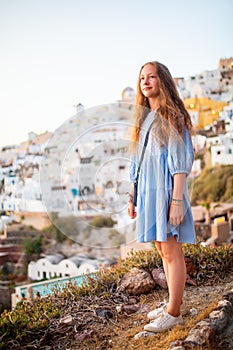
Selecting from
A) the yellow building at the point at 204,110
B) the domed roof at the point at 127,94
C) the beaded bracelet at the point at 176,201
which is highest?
the yellow building at the point at 204,110

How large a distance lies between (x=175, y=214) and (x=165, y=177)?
0.11 m

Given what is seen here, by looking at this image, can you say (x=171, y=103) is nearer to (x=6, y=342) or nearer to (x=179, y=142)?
(x=179, y=142)

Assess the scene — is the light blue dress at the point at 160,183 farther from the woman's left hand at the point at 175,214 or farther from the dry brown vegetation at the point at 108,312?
the dry brown vegetation at the point at 108,312

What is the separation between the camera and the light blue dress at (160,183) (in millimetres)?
1301

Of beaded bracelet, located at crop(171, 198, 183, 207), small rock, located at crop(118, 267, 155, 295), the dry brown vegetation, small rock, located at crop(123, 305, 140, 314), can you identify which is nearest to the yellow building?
the dry brown vegetation

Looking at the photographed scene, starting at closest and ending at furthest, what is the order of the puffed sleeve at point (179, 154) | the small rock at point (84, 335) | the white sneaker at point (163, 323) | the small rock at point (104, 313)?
the puffed sleeve at point (179, 154) < the white sneaker at point (163, 323) < the small rock at point (84, 335) < the small rock at point (104, 313)

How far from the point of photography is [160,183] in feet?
4.39

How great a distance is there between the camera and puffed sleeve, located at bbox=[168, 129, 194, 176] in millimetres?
1287

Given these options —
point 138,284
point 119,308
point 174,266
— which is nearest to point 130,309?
point 119,308

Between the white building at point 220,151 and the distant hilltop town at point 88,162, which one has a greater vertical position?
the white building at point 220,151

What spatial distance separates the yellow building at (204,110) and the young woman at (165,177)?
29.2 ft

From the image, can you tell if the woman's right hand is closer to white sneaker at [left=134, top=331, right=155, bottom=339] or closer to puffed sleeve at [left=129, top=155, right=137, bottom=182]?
puffed sleeve at [left=129, top=155, right=137, bottom=182]

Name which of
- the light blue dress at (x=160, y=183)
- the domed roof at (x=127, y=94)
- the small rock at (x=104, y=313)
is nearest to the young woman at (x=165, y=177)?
the light blue dress at (x=160, y=183)

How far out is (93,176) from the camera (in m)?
1.60
